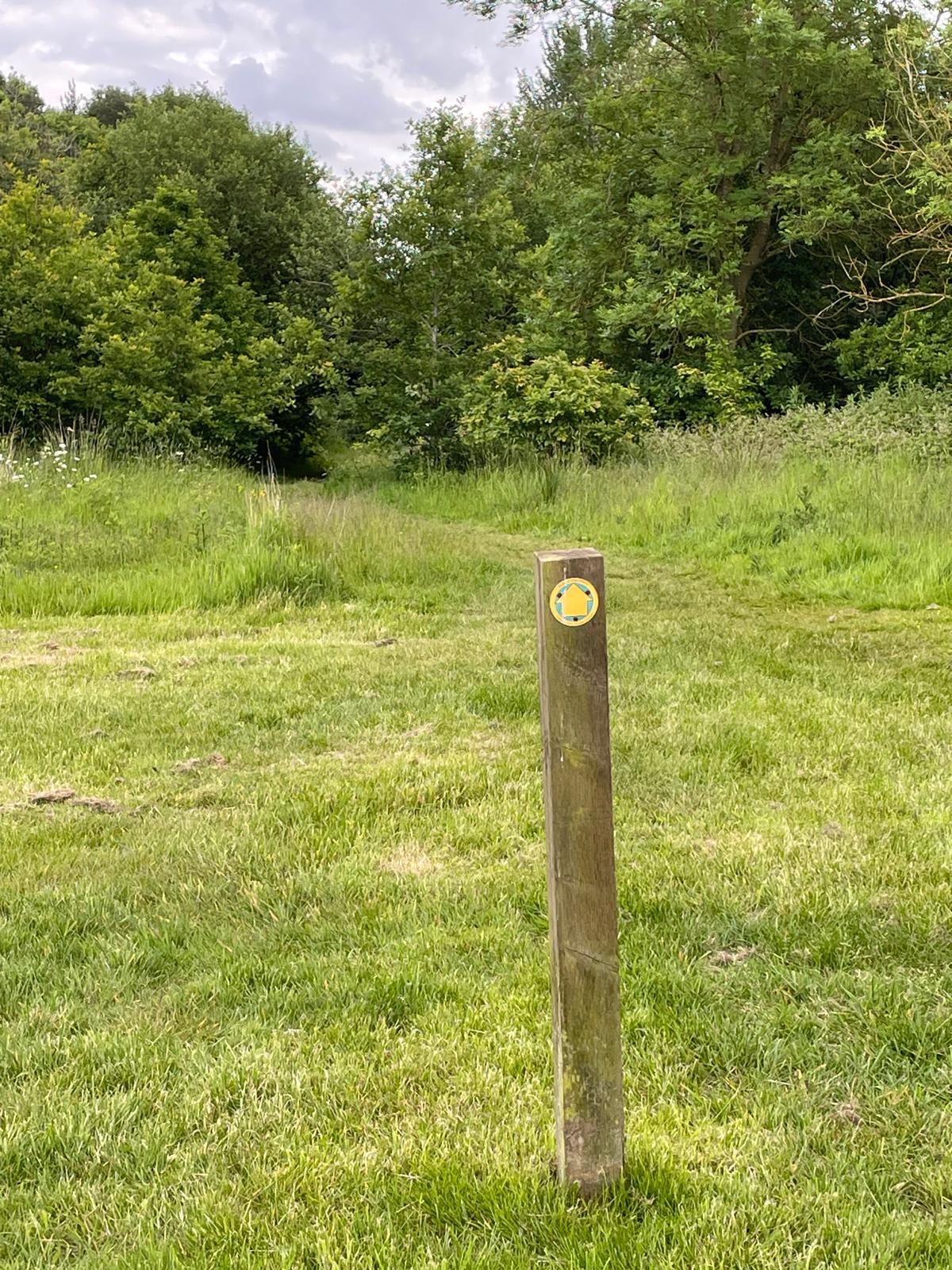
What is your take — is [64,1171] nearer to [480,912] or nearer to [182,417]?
[480,912]

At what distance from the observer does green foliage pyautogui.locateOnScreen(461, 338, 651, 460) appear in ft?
46.1

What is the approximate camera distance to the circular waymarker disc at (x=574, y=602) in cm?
176

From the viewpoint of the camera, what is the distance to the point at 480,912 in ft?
9.73

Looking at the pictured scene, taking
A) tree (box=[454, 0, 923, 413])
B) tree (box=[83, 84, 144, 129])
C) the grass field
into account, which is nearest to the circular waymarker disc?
the grass field

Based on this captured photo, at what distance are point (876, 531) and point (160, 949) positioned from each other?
7.59 metres

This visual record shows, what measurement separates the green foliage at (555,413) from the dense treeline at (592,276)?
0.13ft

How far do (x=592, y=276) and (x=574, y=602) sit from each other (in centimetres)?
1887

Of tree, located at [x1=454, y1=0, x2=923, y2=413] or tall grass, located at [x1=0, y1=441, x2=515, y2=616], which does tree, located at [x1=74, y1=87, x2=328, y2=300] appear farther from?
tall grass, located at [x1=0, y1=441, x2=515, y2=616]

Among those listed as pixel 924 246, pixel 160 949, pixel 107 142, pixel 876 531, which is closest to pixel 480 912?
pixel 160 949

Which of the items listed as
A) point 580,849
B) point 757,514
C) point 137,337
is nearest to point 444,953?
point 580,849

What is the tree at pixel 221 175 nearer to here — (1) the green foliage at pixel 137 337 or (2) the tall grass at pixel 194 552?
(1) the green foliage at pixel 137 337

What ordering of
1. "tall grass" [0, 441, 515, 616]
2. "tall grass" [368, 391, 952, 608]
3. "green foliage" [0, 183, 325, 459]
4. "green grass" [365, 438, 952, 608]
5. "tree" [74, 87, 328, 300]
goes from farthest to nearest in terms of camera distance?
"tree" [74, 87, 328, 300] < "green foliage" [0, 183, 325, 459] < "tall grass" [368, 391, 952, 608] < "green grass" [365, 438, 952, 608] < "tall grass" [0, 441, 515, 616]

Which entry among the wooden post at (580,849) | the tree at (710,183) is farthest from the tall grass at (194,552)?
the tree at (710,183)

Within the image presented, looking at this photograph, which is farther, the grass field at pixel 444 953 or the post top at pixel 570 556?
the grass field at pixel 444 953
